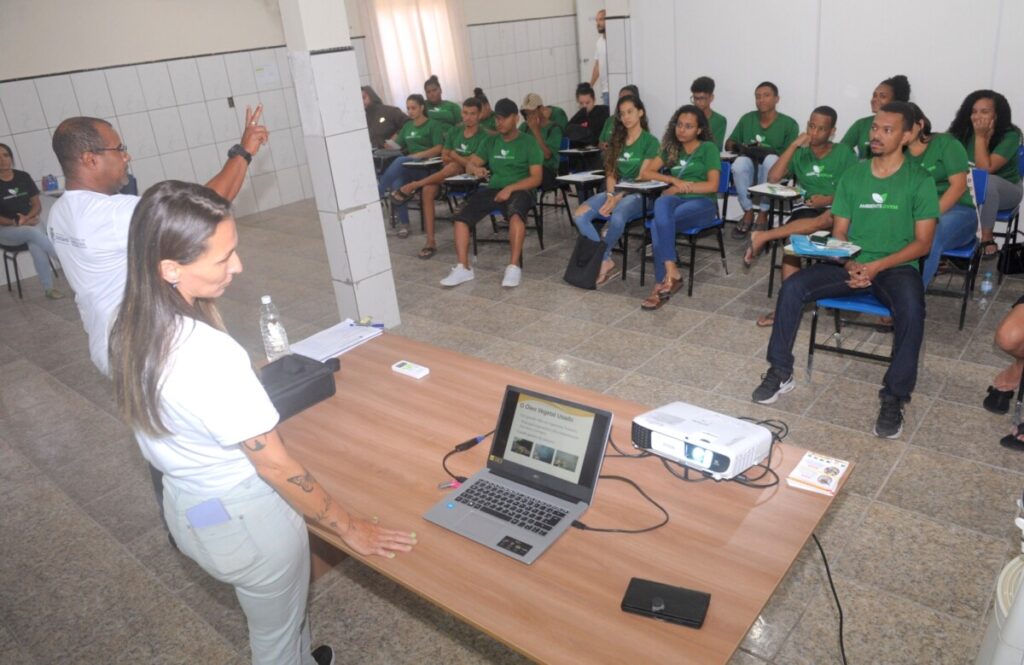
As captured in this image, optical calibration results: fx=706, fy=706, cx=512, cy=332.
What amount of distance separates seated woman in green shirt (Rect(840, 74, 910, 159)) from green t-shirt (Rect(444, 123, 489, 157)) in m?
2.95

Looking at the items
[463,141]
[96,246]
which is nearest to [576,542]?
[96,246]

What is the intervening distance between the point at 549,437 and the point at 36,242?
6.35m

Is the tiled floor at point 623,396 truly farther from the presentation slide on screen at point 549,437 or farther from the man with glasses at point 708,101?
the man with glasses at point 708,101

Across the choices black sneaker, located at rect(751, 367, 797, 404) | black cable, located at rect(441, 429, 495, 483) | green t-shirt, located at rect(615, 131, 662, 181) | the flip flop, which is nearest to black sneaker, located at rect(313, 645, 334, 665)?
black cable, located at rect(441, 429, 495, 483)

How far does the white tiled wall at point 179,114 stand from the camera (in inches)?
273

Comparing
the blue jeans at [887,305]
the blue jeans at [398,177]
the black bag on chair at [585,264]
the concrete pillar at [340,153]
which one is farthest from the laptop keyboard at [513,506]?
the blue jeans at [398,177]

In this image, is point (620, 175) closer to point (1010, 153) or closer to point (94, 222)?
point (1010, 153)

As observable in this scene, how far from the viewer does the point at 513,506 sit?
1812 millimetres

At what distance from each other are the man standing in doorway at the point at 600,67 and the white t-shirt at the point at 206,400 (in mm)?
9220

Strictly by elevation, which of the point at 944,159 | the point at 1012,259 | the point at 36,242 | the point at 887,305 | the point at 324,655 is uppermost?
the point at 944,159

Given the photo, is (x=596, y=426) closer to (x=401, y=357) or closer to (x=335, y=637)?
(x=401, y=357)

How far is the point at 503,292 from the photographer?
5.37m

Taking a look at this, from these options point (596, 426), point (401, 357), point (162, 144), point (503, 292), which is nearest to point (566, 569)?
point (596, 426)

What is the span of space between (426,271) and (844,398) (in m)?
3.56
